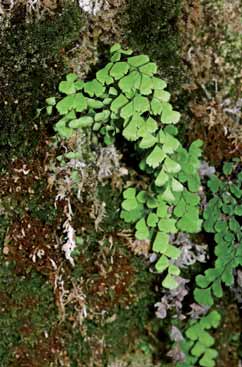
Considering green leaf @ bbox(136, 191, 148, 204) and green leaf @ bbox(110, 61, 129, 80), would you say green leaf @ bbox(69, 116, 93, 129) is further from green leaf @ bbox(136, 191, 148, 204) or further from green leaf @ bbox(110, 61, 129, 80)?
green leaf @ bbox(136, 191, 148, 204)

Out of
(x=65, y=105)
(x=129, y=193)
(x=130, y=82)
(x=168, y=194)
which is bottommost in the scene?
(x=129, y=193)

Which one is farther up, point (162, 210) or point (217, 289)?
point (162, 210)

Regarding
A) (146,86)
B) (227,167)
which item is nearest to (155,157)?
(146,86)

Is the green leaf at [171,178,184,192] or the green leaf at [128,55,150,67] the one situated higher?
the green leaf at [128,55,150,67]

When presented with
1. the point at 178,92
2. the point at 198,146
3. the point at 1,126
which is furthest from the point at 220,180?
the point at 1,126

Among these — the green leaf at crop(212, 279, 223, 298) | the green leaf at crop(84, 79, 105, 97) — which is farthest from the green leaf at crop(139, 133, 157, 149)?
the green leaf at crop(212, 279, 223, 298)

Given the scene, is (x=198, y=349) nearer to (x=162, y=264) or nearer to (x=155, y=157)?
(x=162, y=264)

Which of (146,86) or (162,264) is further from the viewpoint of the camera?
(162,264)

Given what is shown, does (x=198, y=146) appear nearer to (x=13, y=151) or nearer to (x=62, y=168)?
(x=62, y=168)
